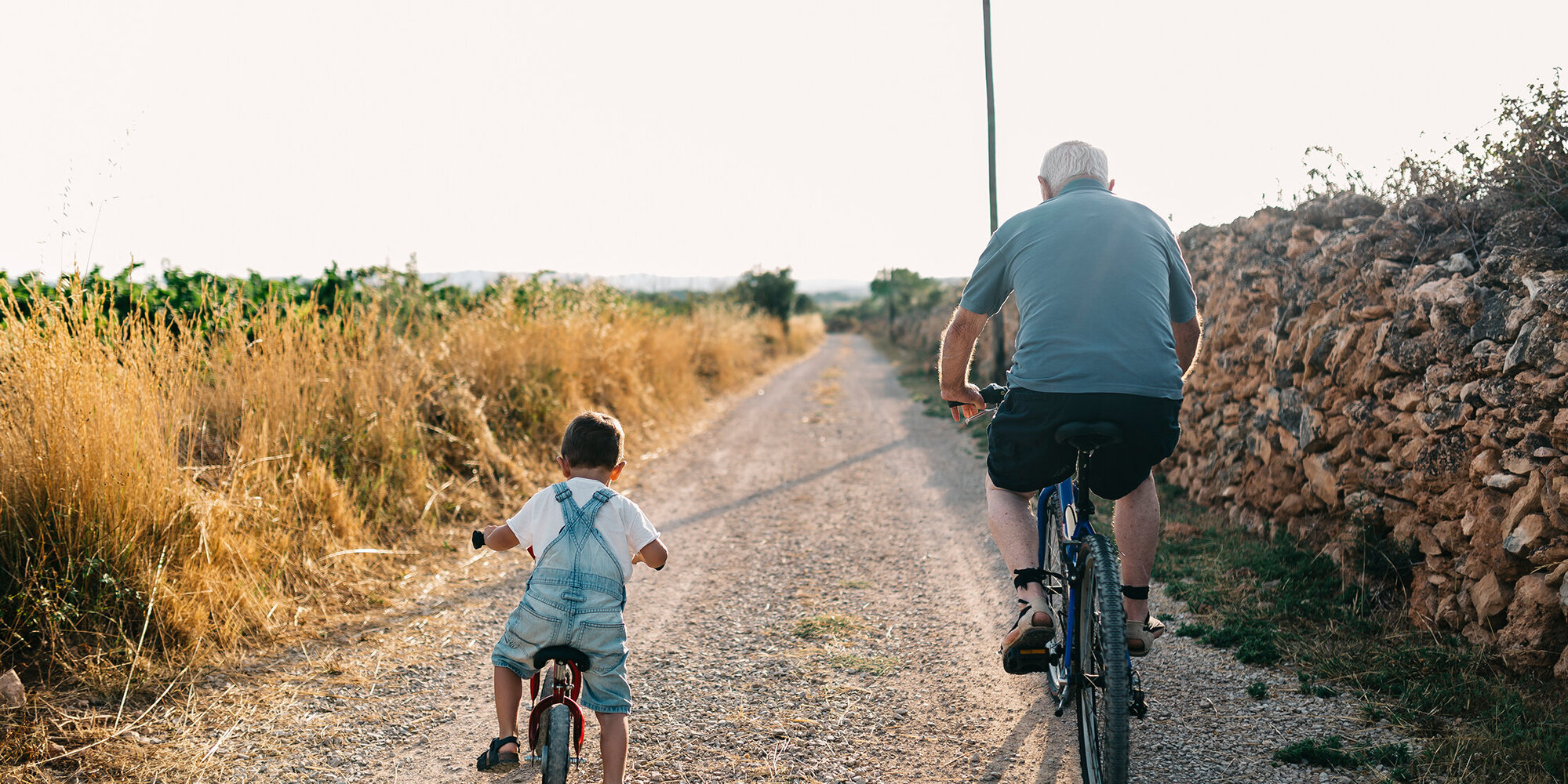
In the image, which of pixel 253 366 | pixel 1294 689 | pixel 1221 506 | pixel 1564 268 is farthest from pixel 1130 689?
pixel 253 366

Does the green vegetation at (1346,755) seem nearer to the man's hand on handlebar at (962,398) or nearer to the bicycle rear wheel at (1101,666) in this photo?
the bicycle rear wheel at (1101,666)

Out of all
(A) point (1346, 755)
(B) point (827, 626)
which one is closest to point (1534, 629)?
(A) point (1346, 755)

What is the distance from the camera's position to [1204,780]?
2693 millimetres

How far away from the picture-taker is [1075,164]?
2896 millimetres

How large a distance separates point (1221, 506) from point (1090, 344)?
3813 mm

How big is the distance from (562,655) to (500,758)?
0.36 metres

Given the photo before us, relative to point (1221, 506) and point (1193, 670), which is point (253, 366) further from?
point (1221, 506)

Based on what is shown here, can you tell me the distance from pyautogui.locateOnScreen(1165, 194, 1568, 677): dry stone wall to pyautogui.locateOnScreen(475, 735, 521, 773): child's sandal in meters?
3.52

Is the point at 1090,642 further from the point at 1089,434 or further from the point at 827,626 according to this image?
the point at 827,626

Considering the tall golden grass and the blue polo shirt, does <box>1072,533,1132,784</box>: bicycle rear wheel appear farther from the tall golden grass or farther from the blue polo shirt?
the tall golden grass

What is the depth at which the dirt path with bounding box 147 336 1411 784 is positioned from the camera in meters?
2.89

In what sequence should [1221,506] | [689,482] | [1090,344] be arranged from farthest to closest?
[689,482] < [1221,506] < [1090,344]

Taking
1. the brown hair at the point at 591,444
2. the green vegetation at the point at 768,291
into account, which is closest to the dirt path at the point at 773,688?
the brown hair at the point at 591,444

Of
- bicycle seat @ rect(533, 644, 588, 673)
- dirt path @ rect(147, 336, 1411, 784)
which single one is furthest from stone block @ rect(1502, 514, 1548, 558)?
bicycle seat @ rect(533, 644, 588, 673)
